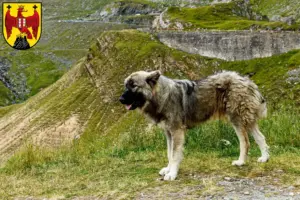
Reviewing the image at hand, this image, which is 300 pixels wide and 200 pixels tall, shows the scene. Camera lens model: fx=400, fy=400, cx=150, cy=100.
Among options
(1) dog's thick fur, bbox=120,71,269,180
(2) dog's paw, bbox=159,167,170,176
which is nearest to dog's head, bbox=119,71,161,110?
(1) dog's thick fur, bbox=120,71,269,180

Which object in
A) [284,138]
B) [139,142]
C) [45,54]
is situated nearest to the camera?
[284,138]

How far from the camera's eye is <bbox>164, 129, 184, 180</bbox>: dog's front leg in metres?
8.33

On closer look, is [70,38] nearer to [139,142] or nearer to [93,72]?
[93,72]

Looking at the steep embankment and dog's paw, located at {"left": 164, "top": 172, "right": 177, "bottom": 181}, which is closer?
dog's paw, located at {"left": 164, "top": 172, "right": 177, "bottom": 181}

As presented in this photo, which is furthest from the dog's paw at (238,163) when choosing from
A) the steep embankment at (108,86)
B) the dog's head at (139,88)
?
the steep embankment at (108,86)

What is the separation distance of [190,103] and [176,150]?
116 cm

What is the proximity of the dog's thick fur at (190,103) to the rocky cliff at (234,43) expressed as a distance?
37.3m

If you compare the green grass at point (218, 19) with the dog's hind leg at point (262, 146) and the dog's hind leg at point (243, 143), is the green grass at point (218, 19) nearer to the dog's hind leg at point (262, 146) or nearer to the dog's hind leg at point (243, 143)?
the dog's hind leg at point (262, 146)

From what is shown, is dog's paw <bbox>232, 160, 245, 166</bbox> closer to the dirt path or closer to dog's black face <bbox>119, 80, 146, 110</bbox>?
the dirt path

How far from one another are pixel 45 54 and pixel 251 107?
165 meters

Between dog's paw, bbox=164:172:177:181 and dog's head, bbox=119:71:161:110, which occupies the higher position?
dog's head, bbox=119:71:161:110

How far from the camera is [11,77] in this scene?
143625mm

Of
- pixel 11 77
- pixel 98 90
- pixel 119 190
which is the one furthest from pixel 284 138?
pixel 11 77

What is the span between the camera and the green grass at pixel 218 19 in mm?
52750
